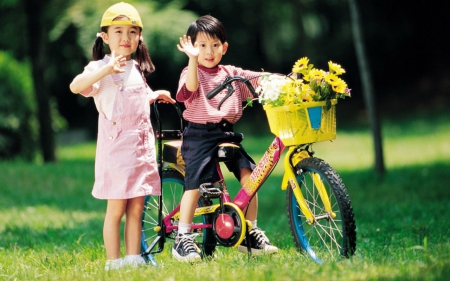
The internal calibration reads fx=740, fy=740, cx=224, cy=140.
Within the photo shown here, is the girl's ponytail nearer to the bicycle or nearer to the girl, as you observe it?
the girl

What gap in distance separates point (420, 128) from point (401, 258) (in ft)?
54.9

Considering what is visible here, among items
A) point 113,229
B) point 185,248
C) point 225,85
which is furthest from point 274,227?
point 225,85

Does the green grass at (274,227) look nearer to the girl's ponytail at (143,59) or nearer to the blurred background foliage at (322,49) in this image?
the girl's ponytail at (143,59)

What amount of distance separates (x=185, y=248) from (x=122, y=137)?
0.89 meters

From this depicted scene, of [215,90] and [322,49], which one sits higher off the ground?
[322,49]

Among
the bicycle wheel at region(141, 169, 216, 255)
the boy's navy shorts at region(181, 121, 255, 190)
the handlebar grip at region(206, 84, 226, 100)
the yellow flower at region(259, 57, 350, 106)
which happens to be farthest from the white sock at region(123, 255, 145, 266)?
the yellow flower at region(259, 57, 350, 106)

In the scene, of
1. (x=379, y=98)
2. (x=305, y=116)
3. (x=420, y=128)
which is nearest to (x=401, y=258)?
(x=305, y=116)

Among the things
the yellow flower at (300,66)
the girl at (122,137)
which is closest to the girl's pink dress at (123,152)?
the girl at (122,137)

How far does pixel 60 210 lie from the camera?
29.9ft

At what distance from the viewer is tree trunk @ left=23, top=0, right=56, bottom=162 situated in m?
14.1

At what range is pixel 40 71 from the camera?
1428 cm

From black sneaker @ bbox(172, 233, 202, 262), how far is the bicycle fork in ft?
2.47

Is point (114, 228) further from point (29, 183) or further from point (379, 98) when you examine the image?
point (379, 98)

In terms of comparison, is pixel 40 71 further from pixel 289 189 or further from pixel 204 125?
pixel 289 189
